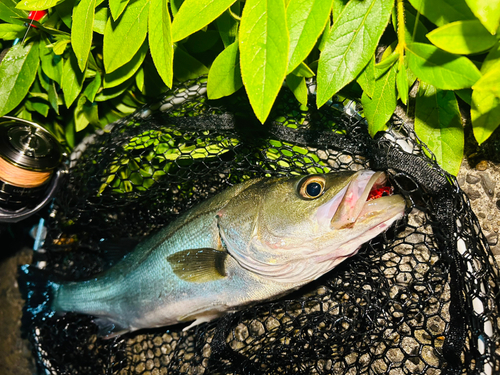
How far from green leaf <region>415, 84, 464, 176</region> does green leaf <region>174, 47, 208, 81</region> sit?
992mm

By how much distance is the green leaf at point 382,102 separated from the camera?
1380mm

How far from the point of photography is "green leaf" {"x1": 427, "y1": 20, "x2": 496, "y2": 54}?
95 cm

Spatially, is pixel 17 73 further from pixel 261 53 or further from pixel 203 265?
pixel 261 53

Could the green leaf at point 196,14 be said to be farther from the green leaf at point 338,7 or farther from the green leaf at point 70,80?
the green leaf at point 70,80

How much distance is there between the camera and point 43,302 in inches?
89.7

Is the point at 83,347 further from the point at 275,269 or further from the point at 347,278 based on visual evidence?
the point at 347,278

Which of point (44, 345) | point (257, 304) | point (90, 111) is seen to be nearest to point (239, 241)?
point (257, 304)

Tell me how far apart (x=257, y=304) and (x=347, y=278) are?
1.38ft

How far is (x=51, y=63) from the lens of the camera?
75.2 inches

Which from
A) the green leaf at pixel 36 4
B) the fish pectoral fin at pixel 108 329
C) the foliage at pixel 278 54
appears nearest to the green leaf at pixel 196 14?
the foliage at pixel 278 54

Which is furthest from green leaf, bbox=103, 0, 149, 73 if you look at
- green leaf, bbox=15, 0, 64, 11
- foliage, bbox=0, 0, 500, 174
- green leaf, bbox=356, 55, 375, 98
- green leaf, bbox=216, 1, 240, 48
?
green leaf, bbox=356, 55, 375, 98

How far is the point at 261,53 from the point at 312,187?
0.64 metres

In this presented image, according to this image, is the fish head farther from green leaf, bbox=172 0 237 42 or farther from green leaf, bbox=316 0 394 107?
green leaf, bbox=172 0 237 42

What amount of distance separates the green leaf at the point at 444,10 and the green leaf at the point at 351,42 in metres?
0.10
